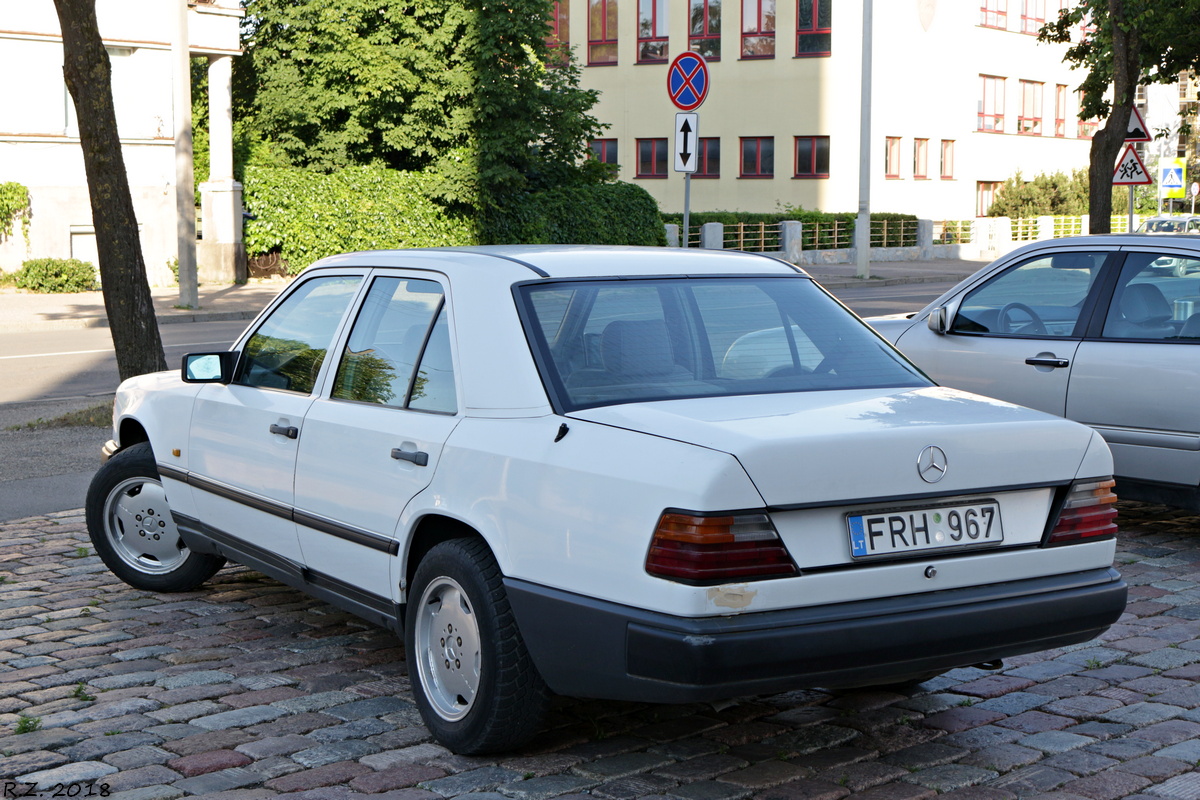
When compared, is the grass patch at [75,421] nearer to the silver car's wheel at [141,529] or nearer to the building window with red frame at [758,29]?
the silver car's wheel at [141,529]

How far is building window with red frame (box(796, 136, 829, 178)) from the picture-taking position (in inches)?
1967

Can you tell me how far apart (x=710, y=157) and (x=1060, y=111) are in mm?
17477

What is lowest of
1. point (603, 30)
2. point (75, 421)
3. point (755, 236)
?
point (75, 421)

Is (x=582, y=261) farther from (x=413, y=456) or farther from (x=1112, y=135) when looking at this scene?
(x=1112, y=135)

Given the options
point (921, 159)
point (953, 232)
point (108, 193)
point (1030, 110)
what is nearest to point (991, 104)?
point (1030, 110)

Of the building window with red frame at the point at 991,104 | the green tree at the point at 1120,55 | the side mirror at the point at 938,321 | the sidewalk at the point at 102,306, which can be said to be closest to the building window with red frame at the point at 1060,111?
the building window with red frame at the point at 991,104

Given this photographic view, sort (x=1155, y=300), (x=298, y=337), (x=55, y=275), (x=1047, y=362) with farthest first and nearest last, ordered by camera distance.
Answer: (x=55, y=275) → (x=1047, y=362) → (x=1155, y=300) → (x=298, y=337)

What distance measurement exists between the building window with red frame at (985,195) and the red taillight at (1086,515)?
176 ft

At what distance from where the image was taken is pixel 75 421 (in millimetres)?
12180

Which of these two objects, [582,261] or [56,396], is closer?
[582,261]

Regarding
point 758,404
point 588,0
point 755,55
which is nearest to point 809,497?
point 758,404

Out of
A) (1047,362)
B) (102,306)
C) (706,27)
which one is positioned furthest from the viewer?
(706,27)

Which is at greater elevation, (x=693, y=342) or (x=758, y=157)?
(x=758, y=157)

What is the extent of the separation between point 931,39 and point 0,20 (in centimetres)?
3428
